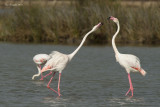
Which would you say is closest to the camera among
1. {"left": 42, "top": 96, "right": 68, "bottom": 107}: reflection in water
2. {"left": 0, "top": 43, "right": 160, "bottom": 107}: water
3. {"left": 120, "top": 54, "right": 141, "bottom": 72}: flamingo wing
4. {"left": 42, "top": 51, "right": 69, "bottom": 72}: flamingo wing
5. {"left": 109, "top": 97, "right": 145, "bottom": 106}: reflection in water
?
{"left": 42, "top": 96, "right": 68, "bottom": 107}: reflection in water

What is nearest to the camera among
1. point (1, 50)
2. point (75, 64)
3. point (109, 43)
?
point (75, 64)

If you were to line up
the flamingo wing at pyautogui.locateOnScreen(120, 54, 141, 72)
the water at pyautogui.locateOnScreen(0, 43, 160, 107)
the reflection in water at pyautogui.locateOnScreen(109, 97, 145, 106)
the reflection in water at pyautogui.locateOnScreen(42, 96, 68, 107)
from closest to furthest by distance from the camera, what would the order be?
the reflection in water at pyautogui.locateOnScreen(42, 96, 68, 107) → the reflection in water at pyautogui.locateOnScreen(109, 97, 145, 106) → the water at pyautogui.locateOnScreen(0, 43, 160, 107) → the flamingo wing at pyautogui.locateOnScreen(120, 54, 141, 72)

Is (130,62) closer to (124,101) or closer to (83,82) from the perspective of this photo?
(124,101)

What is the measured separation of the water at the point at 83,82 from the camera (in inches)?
412

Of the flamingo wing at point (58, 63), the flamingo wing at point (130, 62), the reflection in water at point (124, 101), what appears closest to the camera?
the reflection in water at point (124, 101)

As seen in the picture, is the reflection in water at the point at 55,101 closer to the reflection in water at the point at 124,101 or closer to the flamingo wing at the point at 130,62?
the reflection in water at the point at 124,101

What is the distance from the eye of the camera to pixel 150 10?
75.9 feet

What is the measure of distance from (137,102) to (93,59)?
7.65 metres

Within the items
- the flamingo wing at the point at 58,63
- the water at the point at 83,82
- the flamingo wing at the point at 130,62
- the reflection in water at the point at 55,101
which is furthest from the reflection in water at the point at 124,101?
the flamingo wing at the point at 58,63

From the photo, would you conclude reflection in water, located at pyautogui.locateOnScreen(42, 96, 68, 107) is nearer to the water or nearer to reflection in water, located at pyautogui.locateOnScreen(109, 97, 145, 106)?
the water

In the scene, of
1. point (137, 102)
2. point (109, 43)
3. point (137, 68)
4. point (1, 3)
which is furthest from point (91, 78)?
point (1, 3)

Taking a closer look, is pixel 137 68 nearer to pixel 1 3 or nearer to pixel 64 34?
pixel 64 34

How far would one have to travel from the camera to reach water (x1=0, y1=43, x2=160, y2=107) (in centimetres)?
1048

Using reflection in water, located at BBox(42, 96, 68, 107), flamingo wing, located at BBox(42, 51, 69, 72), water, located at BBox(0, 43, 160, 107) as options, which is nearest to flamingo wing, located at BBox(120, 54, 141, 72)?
water, located at BBox(0, 43, 160, 107)
